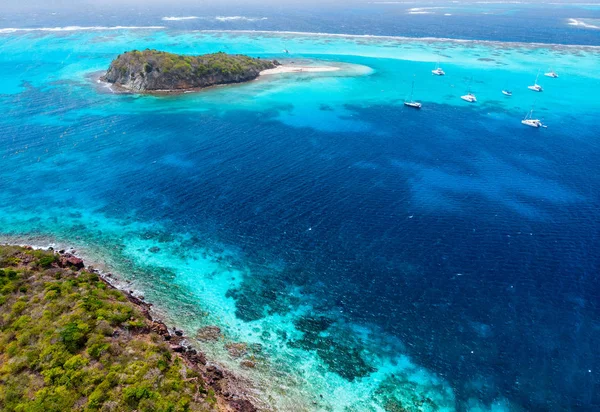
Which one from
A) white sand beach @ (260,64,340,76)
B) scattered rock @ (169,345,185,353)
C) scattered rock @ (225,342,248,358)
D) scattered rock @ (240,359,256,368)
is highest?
white sand beach @ (260,64,340,76)

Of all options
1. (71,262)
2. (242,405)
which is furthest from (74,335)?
(242,405)

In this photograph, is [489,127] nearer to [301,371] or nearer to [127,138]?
[301,371]

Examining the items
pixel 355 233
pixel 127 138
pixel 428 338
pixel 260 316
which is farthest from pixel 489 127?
pixel 127 138

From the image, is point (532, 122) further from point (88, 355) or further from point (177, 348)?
point (88, 355)

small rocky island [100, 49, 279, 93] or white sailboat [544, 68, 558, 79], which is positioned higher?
small rocky island [100, 49, 279, 93]

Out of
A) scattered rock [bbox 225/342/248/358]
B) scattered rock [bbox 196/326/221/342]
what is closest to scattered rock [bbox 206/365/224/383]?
scattered rock [bbox 225/342/248/358]

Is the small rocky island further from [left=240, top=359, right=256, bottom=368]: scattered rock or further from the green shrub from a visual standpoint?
[left=240, top=359, right=256, bottom=368]: scattered rock
